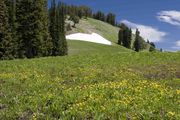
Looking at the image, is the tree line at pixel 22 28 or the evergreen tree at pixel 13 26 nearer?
the tree line at pixel 22 28

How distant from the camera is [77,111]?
14.9m

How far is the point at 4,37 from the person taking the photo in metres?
77.8

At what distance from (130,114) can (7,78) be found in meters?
14.6

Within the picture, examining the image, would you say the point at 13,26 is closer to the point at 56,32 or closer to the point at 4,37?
the point at 4,37

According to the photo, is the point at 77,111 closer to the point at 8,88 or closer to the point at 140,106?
the point at 140,106

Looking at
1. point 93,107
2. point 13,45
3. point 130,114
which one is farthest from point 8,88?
point 13,45

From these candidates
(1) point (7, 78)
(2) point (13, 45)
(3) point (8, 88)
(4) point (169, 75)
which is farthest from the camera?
(2) point (13, 45)

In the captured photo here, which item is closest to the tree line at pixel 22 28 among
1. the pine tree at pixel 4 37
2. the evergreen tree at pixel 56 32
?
the pine tree at pixel 4 37

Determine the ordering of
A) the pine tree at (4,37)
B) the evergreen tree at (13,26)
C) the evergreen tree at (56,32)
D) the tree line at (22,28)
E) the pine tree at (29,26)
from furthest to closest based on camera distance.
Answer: the evergreen tree at (56,32), the pine tree at (29,26), the evergreen tree at (13,26), the tree line at (22,28), the pine tree at (4,37)

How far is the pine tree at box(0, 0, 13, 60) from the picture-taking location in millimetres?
77250

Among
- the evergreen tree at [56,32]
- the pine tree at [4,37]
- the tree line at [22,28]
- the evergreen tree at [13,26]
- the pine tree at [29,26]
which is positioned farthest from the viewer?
the evergreen tree at [56,32]

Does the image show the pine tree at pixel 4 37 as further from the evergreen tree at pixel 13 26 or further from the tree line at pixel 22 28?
the evergreen tree at pixel 13 26

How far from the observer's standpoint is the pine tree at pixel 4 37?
77.2 m

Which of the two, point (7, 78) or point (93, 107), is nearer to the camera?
point (93, 107)
